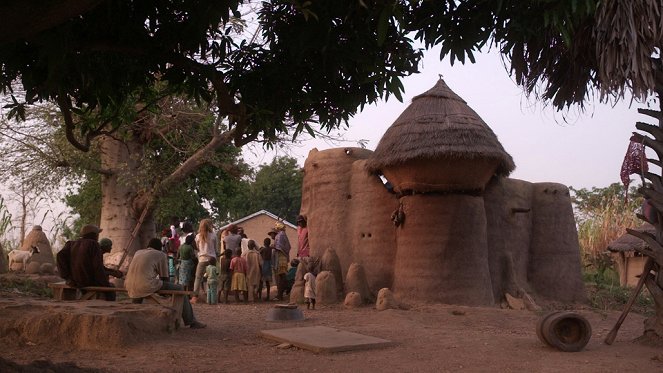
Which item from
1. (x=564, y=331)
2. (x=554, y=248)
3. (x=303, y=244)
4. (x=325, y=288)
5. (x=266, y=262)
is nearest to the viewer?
(x=564, y=331)

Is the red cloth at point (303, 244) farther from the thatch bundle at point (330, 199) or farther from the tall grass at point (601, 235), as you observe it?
the tall grass at point (601, 235)

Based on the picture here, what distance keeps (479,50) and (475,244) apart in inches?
270

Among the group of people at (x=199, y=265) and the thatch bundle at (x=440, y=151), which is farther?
the thatch bundle at (x=440, y=151)

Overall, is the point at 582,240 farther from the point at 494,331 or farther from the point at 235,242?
the point at 494,331

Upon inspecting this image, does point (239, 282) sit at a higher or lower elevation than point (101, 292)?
higher

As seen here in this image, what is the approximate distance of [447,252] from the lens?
36.4ft

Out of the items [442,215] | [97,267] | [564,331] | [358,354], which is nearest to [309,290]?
[442,215]

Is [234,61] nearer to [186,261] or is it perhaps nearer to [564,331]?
[564,331]

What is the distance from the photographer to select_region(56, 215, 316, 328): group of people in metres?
7.98

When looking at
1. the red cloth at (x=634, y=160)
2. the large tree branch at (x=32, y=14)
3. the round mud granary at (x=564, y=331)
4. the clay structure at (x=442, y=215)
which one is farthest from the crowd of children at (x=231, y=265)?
the large tree branch at (x=32, y=14)

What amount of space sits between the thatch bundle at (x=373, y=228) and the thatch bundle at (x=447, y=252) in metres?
0.70

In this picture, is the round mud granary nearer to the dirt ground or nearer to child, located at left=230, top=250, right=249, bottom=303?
the dirt ground

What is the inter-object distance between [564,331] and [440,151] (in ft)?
15.4

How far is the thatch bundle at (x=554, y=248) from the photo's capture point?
12.7 meters
